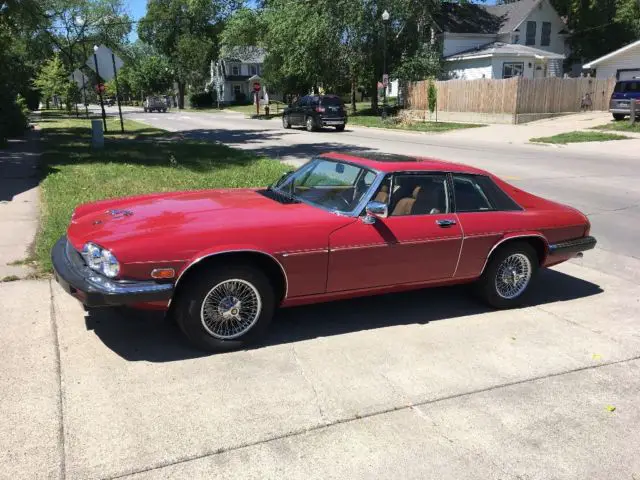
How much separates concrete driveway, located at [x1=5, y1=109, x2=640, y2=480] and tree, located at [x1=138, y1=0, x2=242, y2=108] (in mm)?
69115

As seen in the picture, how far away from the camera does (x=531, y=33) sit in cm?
4481

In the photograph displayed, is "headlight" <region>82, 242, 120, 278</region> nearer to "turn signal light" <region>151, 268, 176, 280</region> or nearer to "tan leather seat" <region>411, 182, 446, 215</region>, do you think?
"turn signal light" <region>151, 268, 176, 280</region>

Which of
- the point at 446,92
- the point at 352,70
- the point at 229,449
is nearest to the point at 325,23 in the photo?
the point at 352,70

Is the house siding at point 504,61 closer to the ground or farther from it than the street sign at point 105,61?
farther from it

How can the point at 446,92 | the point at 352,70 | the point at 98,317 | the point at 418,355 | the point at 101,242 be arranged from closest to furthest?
the point at 101,242 → the point at 418,355 → the point at 98,317 → the point at 446,92 → the point at 352,70

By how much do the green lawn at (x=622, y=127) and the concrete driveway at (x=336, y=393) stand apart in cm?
2174

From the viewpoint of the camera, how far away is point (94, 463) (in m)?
2.84

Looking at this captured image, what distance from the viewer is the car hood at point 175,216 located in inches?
151

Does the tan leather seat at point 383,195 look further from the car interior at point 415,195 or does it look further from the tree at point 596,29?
the tree at point 596,29

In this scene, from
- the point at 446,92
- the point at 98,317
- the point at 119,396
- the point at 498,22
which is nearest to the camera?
the point at 119,396

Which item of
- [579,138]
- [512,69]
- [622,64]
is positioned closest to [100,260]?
[579,138]

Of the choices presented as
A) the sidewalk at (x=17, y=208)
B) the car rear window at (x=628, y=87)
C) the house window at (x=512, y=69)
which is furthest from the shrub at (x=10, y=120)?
the house window at (x=512, y=69)

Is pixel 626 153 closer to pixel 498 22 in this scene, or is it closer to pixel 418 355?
pixel 418 355

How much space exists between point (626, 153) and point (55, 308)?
1798 centimetres
